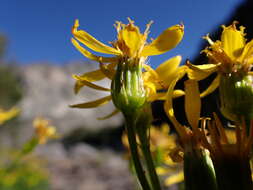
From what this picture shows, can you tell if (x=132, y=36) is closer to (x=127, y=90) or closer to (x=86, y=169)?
(x=127, y=90)

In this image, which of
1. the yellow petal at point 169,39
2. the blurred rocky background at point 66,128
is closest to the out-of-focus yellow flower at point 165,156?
the yellow petal at point 169,39

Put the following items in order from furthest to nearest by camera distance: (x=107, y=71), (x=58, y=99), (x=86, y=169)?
1. (x=58, y=99)
2. (x=86, y=169)
3. (x=107, y=71)

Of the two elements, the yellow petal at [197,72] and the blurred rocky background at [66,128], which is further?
the blurred rocky background at [66,128]

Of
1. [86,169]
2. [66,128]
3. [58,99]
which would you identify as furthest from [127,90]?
[58,99]

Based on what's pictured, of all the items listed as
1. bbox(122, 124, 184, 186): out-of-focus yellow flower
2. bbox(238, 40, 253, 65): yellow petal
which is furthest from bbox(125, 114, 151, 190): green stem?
bbox(238, 40, 253, 65): yellow petal

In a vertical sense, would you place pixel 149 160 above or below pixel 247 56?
below

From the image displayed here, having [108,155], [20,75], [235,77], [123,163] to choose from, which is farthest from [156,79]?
[20,75]

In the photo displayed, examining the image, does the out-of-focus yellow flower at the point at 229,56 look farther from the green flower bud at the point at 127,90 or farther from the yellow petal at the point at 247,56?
the green flower bud at the point at 127,90
